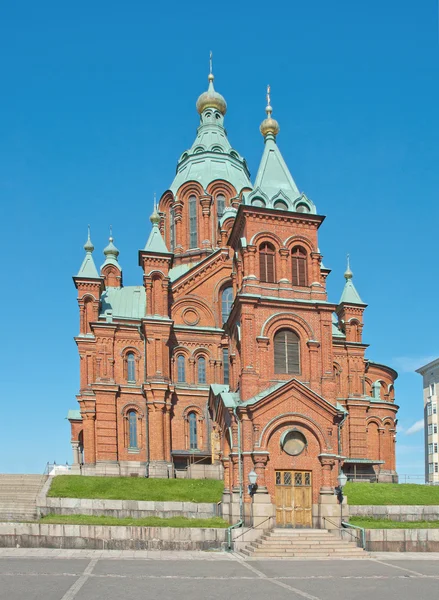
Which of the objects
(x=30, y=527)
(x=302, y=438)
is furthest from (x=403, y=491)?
(x=30, y=527)

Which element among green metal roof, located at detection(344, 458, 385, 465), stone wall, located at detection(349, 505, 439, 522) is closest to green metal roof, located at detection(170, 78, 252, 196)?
green metal roof, located at detection(344, 458, 385, 465)

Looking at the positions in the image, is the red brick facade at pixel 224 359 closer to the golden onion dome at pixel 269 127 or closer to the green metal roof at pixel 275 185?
the green metal roof at pixel 275 185

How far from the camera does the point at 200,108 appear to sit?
207ft

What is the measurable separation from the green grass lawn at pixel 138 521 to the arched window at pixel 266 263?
1086 centimetres

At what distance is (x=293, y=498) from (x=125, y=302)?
2367cm

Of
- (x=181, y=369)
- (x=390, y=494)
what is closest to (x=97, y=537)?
(x=390, y=494)

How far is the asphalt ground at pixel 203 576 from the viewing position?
15891mm

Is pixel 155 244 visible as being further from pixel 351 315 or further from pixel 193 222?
pixel 351 315

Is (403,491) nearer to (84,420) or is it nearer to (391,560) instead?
(391,560)

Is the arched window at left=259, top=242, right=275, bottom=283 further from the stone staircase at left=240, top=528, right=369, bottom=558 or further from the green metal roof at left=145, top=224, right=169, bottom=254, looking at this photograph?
the green metal roof at left=145, top=224, right=169, bottom=254

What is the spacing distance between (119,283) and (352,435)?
2005 centimetres

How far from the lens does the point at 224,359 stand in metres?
46.1

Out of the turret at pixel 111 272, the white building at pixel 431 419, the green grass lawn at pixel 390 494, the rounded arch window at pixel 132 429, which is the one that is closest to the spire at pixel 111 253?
the turret at pixel 111 272

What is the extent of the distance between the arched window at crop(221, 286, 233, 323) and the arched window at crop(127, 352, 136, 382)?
678cm
